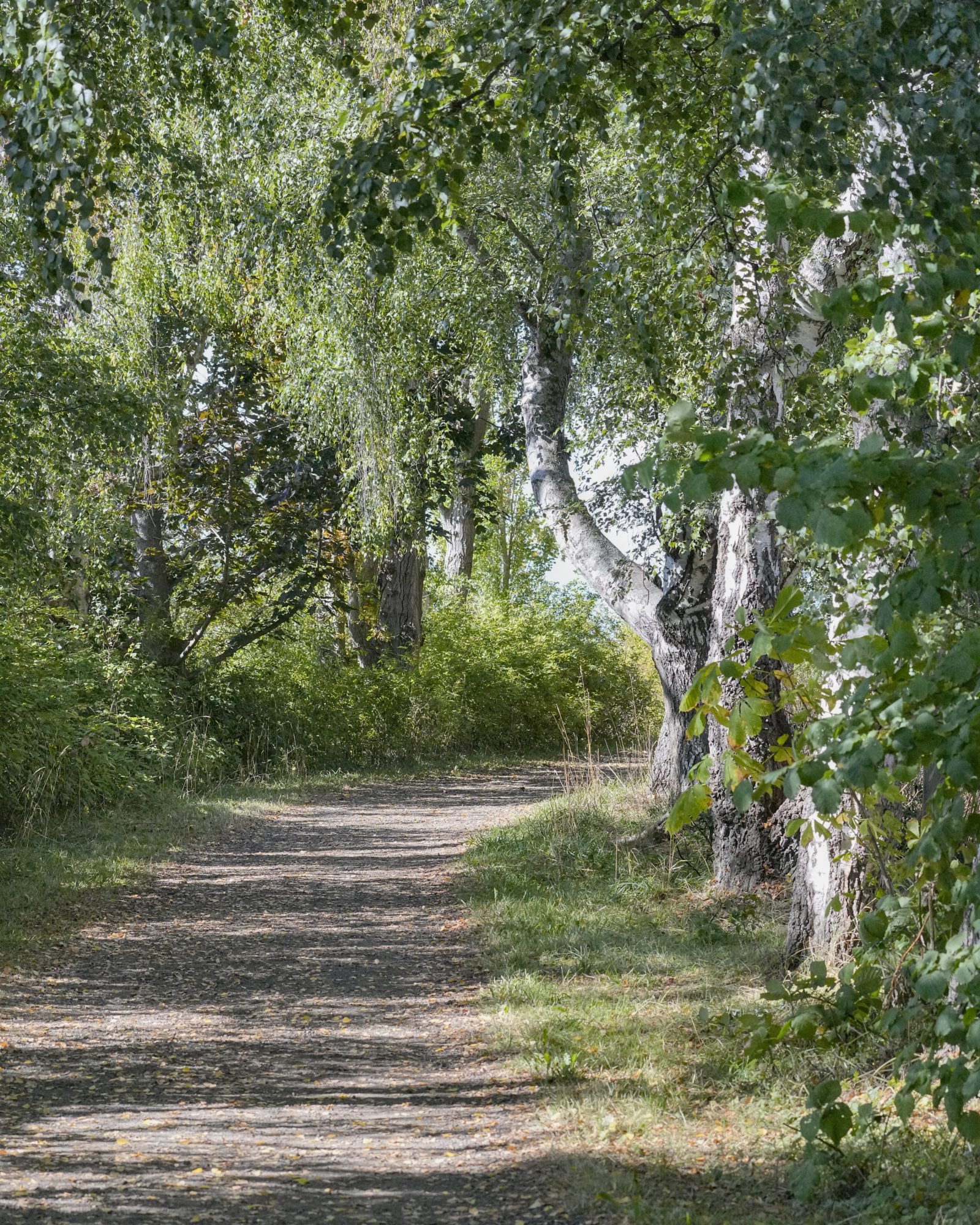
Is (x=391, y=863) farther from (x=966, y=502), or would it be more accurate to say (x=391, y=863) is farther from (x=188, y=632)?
(x=966, y=502)

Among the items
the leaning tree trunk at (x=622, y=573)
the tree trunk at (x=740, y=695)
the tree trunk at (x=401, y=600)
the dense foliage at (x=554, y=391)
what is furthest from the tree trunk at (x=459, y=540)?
the tree trunk at (x=740, y=695)

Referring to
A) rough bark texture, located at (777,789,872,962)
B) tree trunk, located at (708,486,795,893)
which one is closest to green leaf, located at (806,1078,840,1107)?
rough bark texture, located at (777,789,872,962)

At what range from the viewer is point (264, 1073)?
5.47 m

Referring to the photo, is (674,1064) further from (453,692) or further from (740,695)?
(453,692)

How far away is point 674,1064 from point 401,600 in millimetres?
15455

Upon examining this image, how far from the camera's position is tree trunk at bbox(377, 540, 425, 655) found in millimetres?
20219

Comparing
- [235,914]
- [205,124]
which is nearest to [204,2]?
[205,124]

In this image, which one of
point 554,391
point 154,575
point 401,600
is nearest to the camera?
point 554,391

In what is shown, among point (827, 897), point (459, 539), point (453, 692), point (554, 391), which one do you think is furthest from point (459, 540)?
point (827, 897)

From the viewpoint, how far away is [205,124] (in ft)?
31.2

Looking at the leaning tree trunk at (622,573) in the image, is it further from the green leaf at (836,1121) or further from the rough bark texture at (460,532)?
the rough bark texture at (460,532)

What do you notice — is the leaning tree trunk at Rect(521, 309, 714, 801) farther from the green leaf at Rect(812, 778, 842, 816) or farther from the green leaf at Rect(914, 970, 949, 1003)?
the green leaf at Rect(812, 778, 842, 816)

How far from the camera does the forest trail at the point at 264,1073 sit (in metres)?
4.12

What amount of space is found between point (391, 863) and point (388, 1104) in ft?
20.0
